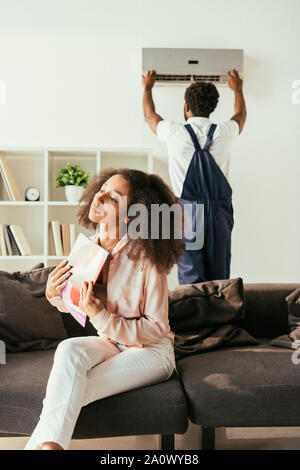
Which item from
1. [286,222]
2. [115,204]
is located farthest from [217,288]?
[286,222]

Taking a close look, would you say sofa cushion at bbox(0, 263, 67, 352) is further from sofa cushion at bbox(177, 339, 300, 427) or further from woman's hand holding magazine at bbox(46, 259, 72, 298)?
sofa cushion at bbox(177, 339, 300, 427)

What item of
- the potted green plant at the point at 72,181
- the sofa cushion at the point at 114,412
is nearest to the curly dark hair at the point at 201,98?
the potted green plant at the point at 72,181

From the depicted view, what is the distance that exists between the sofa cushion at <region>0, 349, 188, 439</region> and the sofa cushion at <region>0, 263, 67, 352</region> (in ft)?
1.34

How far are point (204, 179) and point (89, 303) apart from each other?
1.31 meters

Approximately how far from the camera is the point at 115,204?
5.84 ft

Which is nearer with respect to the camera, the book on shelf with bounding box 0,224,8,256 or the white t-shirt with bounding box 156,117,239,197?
the white t-shirt with bounding box 156,117,239,197

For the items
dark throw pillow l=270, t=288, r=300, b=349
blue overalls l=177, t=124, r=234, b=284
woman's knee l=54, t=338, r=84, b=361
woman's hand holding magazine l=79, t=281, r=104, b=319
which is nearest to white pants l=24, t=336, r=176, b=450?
woman's knee l=54, t=338, r=84, b=361

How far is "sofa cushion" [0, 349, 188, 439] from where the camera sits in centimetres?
162

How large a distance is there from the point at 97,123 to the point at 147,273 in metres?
2.11

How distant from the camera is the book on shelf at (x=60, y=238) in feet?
10.9

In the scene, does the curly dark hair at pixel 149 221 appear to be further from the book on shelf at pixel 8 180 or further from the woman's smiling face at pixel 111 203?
the book on shelf at pixel 8 180

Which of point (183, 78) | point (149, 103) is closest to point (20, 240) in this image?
point (149, 103)

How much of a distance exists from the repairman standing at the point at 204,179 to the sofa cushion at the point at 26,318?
860mm

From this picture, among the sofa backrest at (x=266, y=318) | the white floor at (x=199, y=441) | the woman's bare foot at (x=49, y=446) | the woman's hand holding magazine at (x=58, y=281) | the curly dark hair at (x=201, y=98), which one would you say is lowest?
the white floor at (x=199, y=441)
